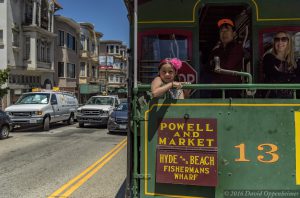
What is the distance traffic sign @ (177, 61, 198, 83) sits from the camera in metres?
4.96

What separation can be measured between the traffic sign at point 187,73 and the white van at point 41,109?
15.4 metres

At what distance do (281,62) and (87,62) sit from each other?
49.1 metres

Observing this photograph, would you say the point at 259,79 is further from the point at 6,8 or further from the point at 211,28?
the point at 6,8

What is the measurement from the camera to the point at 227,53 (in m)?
5.53

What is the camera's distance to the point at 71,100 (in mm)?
24766

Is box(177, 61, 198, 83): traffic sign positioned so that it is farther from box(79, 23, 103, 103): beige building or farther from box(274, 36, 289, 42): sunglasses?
box(79, 23, 103, 103): beige building

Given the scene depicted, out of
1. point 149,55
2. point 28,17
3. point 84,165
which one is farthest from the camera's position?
point 28,17

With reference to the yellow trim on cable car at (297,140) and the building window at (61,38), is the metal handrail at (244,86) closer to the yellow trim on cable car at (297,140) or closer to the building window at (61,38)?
the yellow trim on cable car at (297,140)

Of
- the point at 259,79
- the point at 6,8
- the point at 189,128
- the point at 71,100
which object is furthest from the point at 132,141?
the point at 6,8

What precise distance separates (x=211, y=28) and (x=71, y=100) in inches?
785

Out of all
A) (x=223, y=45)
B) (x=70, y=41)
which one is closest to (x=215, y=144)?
(x=223, y=45)

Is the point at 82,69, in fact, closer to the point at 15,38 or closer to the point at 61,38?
the point at 61,38

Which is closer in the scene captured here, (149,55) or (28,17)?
(149,55)

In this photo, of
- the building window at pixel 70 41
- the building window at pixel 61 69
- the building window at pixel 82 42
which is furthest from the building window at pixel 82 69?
the building window at pixel 61 69
